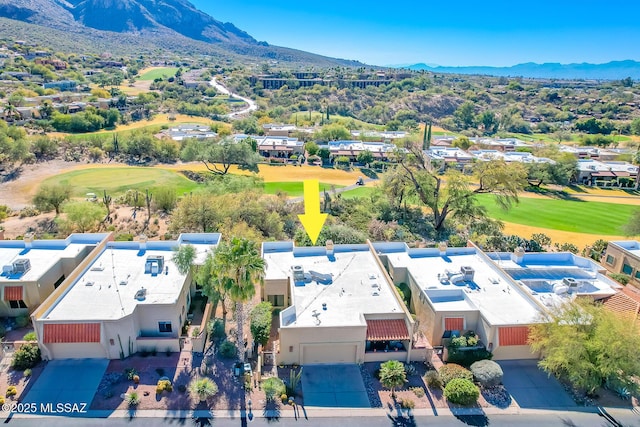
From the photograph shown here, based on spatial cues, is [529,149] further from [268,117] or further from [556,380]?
[556,380]

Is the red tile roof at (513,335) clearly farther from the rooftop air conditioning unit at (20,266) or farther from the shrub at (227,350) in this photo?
the rooftop air conditioning unit at (20,266)

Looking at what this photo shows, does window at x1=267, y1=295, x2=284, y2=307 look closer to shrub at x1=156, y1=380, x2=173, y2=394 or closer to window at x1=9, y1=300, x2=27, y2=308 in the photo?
shrub at x1=156, y1=380, x2=173, y2=394

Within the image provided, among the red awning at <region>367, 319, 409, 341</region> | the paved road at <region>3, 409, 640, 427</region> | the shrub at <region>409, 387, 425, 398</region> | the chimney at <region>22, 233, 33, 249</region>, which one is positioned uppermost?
the chimney at <region>22, 233, 33, 249</region>

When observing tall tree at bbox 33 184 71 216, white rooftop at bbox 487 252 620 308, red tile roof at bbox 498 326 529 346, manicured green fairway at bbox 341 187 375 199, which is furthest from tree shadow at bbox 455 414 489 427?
tall tree at bbox 33 184 71 216

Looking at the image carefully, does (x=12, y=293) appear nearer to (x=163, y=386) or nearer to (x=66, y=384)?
(x=66, y=384)

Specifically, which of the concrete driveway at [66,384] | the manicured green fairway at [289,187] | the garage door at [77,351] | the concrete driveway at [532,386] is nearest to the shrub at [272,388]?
the concrete driveway at [66,384]

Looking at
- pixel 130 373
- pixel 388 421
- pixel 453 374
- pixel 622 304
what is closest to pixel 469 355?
Answer: pixel 453 374

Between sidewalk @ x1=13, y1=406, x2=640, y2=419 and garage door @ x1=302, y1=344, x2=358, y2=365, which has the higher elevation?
garage door @ x1=302, y1=344, x2=358, y2=365
